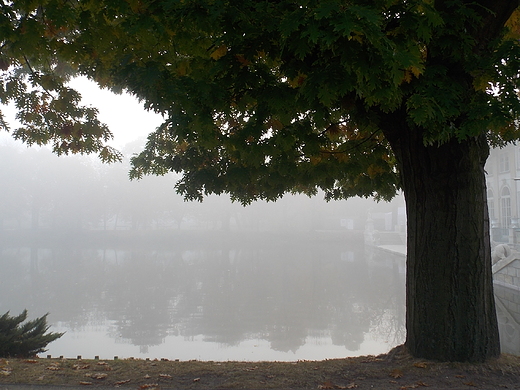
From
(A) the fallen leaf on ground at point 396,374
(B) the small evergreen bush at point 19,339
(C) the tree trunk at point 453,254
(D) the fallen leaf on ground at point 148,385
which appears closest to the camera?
(D) the fallen leaf on ground at point 148,385

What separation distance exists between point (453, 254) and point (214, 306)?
15.2 m

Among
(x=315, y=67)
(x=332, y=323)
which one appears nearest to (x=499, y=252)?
(x=332, y=323)

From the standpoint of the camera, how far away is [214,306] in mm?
18984

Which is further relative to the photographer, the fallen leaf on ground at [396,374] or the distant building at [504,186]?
the distant building at [504,186]

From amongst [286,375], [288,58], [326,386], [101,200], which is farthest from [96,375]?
[101,200]

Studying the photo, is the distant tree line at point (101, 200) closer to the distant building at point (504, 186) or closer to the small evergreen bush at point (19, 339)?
the distant building at point (504, 186)

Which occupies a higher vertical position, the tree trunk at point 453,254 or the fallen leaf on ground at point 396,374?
the tree trunk at point 453,254

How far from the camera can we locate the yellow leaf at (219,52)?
4.20m

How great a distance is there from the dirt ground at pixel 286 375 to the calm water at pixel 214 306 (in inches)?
278

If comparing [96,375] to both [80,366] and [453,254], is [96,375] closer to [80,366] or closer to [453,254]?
[80,366]

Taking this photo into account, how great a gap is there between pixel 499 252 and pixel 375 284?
6335 millimetres

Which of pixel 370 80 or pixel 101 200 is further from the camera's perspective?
pixel 101 200

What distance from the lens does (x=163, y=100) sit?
155 inches

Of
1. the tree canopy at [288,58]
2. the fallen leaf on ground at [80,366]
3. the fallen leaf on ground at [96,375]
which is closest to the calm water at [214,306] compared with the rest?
the fallen leaf on ground at [80,366]
